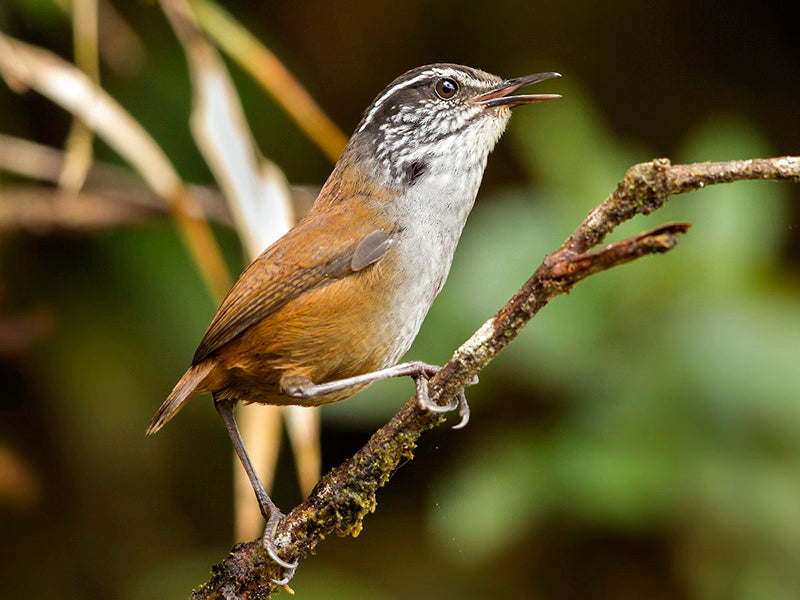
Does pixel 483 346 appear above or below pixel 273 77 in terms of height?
below

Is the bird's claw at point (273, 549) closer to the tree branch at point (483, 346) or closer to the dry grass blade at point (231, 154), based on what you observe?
the tree branch at point (483, 346)

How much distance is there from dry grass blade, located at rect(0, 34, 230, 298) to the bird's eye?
1.10 metres

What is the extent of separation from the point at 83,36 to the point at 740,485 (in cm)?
307

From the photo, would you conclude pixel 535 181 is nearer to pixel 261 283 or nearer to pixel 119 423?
pixel 119 423

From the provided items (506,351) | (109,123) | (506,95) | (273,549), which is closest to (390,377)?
(273,549)

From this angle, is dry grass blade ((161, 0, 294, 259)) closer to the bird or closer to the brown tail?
the bird

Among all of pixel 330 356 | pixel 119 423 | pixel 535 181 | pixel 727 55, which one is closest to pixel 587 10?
pixel 727 55

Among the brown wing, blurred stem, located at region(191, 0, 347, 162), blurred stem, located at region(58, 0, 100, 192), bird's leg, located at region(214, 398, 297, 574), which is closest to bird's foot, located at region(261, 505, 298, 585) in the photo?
bird's leg, located at region(214, 398, 297, 574)

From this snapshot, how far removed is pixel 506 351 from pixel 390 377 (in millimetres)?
1557

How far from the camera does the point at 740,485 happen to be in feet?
12.0

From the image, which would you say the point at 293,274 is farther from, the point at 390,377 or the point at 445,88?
the point at 445,88

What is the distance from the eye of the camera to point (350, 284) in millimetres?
2895

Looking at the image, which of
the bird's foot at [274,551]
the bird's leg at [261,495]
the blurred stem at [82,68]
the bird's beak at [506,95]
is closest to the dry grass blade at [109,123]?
the blurred stem at [82,68]

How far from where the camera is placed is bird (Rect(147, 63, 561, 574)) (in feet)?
9.32
